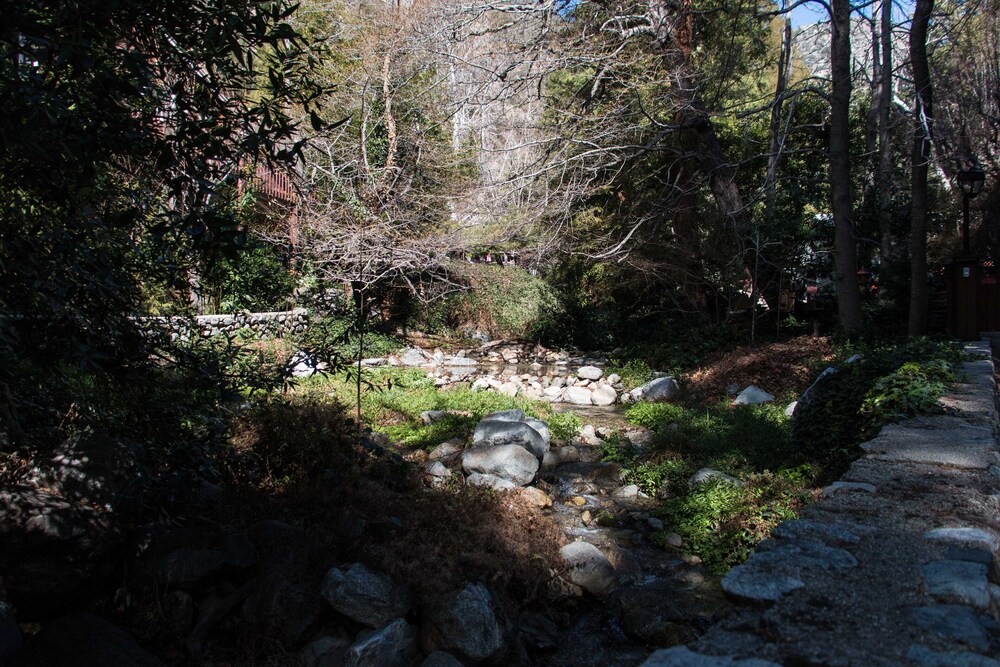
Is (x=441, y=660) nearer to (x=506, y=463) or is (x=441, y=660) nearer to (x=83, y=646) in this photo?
(x=83, y=646)

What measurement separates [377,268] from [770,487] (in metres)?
10.8

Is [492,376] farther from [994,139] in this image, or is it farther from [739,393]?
[994,139]

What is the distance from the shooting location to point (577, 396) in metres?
12.1

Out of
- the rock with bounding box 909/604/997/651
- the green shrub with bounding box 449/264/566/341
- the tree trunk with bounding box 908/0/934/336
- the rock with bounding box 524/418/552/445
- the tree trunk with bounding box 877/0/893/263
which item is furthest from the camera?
the green shrub with bounding box 449/264/566/341

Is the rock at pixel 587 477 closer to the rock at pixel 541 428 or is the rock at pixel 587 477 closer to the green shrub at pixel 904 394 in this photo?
the rock at pixel 541 428

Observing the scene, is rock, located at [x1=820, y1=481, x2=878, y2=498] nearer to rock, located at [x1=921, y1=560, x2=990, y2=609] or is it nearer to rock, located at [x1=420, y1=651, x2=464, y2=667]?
rock, located at [x1=921, y1=560, x2=990, y2=609]

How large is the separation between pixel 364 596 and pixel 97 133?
10.0ft

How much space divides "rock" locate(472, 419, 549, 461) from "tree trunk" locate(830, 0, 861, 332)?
6657 millimetres

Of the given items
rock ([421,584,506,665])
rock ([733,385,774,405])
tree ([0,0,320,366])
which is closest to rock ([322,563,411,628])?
rock ([421,584,506,665])

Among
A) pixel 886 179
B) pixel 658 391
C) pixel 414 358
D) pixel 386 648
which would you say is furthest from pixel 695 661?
pixel 886 179

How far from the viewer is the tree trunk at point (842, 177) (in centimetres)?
1148

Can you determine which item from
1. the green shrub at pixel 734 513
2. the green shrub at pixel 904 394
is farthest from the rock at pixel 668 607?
the green shrub at pixel 904 394

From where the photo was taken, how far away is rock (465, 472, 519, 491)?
23.0 feet

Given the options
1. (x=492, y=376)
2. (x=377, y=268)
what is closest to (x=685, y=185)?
(x=492, y=376)
